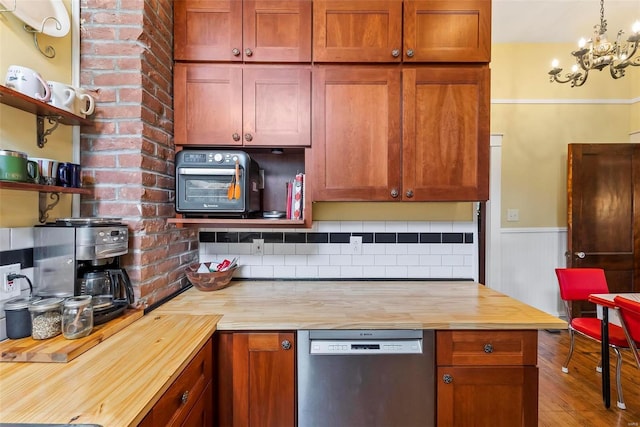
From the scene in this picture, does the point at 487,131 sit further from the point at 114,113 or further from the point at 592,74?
the point at 592,74

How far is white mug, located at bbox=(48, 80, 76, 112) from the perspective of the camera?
1.19 metres

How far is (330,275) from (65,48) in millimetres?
1824

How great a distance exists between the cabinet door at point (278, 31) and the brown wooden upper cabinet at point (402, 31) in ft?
0.21

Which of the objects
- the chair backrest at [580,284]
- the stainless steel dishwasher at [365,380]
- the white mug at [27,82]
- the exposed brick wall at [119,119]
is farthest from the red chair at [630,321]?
the white mug at [27,82]

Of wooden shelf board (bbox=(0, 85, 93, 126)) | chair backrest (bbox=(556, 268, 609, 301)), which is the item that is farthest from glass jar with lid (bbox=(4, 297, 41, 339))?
chair backrest (bbox=(556, 268, 609, 301))

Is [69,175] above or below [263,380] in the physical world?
above

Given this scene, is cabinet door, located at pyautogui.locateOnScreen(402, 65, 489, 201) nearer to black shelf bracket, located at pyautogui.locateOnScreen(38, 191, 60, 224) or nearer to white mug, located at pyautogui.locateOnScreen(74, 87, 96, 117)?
white mug, located at pyautogui.locateOnScreen(74, 87, 96, 117)

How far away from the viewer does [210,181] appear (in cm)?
167

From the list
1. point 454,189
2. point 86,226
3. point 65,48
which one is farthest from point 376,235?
point 65,48

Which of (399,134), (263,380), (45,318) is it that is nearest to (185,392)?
(263,380)

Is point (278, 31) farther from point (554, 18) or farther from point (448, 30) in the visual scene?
point (554, 18)

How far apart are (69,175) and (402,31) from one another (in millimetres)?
1790

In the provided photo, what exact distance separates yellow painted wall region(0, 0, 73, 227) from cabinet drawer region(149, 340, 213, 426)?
85 centimetres

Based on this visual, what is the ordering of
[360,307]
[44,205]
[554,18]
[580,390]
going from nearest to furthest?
[44,205]
[360,307]
[580,390]
[554,18]
